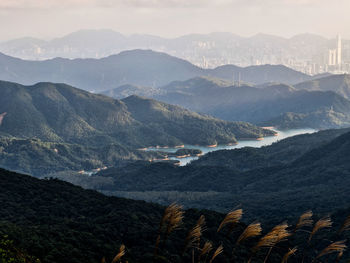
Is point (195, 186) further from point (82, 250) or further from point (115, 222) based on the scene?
point (82, 250)

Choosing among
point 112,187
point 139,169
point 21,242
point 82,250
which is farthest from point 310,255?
point 139,169

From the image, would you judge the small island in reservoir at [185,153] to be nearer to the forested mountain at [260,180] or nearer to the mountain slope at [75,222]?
the forested mountain at [260,180]

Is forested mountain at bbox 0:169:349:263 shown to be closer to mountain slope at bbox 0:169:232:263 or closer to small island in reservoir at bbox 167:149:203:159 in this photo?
mountain slope at bbox 0:169:232:263

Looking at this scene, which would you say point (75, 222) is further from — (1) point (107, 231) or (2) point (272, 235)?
(2) point (272, 235)

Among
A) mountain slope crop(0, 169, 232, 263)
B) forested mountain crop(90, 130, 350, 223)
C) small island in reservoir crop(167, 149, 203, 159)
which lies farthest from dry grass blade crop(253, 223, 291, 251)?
small island in reservoir crop(167, 149, 203, 159)

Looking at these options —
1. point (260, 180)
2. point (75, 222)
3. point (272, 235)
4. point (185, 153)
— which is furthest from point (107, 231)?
point (185, 153)

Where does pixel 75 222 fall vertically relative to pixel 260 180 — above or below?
above
